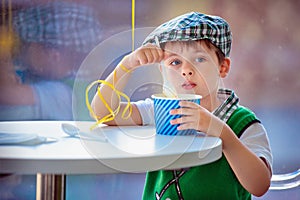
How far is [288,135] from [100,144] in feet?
4.22

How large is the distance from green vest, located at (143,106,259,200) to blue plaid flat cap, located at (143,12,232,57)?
210 mm

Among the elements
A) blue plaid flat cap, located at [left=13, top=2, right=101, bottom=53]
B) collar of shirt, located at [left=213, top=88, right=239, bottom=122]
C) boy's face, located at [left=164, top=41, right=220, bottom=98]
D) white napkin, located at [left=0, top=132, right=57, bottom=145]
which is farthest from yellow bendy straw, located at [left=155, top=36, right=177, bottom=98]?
blue plaid flat cap, located at [left=13, top=2, right=101, bottom=53]

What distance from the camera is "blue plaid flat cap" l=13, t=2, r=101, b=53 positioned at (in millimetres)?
1746

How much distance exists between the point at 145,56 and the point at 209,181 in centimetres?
36

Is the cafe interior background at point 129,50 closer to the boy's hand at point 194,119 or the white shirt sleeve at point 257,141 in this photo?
the white shirt sleeve at point 257,141

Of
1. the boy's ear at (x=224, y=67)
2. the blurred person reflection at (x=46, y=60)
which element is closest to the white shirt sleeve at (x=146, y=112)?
the boy's ear at (x=224, y=67)

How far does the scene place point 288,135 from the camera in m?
2.00

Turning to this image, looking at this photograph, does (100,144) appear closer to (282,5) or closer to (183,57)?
(183,57)

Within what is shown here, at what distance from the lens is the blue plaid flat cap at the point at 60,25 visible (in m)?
1.75

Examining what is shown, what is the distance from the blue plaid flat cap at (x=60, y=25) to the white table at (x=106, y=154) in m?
0.76

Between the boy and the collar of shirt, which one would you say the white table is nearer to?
the boy

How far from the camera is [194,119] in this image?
39.4 inches

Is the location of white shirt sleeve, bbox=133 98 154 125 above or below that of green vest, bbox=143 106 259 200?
above

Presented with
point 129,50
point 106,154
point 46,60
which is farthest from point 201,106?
point 46,60
